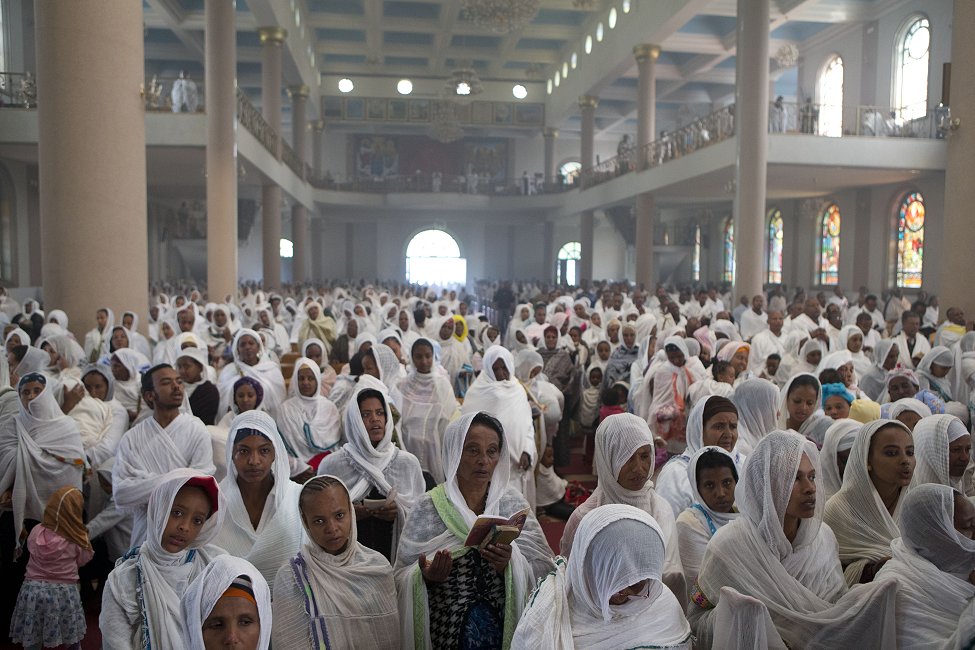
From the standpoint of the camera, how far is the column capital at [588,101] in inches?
1024

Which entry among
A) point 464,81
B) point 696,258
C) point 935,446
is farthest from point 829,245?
point 935,446

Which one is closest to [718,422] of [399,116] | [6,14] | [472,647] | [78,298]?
[472,647]

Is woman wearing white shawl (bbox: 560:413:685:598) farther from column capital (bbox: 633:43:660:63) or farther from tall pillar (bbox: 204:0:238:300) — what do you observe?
column capital (bbox: 633:43:660:63)

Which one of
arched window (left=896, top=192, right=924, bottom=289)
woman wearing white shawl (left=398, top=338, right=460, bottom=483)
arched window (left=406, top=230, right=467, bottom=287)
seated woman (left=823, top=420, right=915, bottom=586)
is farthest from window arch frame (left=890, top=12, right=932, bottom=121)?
arched window (left=406, top=230, right=467, bottom=287)

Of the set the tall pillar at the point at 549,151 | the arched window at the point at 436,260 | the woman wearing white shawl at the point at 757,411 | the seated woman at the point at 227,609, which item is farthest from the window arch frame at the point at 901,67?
the arched window at the point at 436,260

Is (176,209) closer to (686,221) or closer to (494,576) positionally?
(686,221)

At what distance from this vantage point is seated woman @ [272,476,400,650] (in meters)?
2.62

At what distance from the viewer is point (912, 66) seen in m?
18.9

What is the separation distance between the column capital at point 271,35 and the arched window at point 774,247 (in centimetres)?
1506

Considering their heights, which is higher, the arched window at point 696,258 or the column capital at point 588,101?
the column capital at point 588,101

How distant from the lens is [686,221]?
30625mm

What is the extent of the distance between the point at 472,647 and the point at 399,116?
30.8 m

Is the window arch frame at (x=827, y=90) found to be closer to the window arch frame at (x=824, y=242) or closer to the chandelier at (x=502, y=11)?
the window arch frame at (x=824, y=242)

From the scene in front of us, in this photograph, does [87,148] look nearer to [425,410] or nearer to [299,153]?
[425,410]
